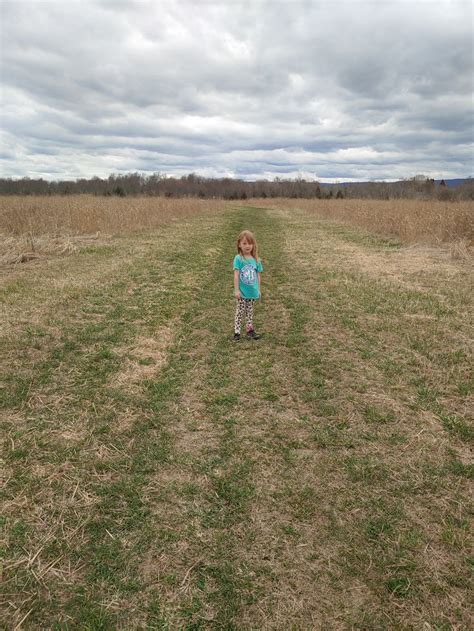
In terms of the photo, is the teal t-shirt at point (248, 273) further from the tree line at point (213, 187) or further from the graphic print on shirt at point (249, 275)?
the tree line at point (213, 187)

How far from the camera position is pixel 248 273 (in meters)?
5.97

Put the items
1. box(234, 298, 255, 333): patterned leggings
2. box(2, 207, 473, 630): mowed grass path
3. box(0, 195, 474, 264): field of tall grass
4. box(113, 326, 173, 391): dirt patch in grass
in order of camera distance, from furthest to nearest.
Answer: box(0, 195, 474, 264): field of tall grass → box(234, 298, 255, 333): patterned leggings → box(113, 326, 173, 391): dirt patch in grass → box(2, 207, 473, 630): mowed grass path

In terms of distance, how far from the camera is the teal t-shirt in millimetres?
5957

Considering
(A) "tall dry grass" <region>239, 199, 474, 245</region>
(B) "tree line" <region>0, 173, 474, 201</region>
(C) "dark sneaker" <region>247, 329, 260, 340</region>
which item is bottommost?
(C) "dark sneaker" <region>247, 329, 260, 340</region>

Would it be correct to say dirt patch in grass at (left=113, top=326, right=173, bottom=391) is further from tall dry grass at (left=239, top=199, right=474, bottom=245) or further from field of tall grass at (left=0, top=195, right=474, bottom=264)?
tall dry grass at (left=239, top=199, right=474, bottom=245)

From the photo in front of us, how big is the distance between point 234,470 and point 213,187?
105m

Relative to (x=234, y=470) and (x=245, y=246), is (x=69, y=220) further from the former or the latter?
(x=234, y=470)

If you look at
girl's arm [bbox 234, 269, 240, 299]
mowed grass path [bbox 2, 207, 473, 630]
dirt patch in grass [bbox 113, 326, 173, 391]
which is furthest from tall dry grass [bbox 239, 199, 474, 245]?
dirt patch in grass [bbox 113, 326, 173, 391]

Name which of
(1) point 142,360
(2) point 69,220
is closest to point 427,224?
(1) point 142,360

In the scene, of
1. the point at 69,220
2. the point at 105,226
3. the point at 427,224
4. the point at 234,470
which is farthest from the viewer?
the point at 105,226

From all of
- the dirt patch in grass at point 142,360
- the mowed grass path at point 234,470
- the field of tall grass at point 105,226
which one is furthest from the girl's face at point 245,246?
the field of tall grass at point 105,226

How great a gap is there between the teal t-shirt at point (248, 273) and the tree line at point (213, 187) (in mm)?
57650

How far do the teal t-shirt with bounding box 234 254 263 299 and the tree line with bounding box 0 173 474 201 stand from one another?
5765 cm

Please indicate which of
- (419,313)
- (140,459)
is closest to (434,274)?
(419,313)
